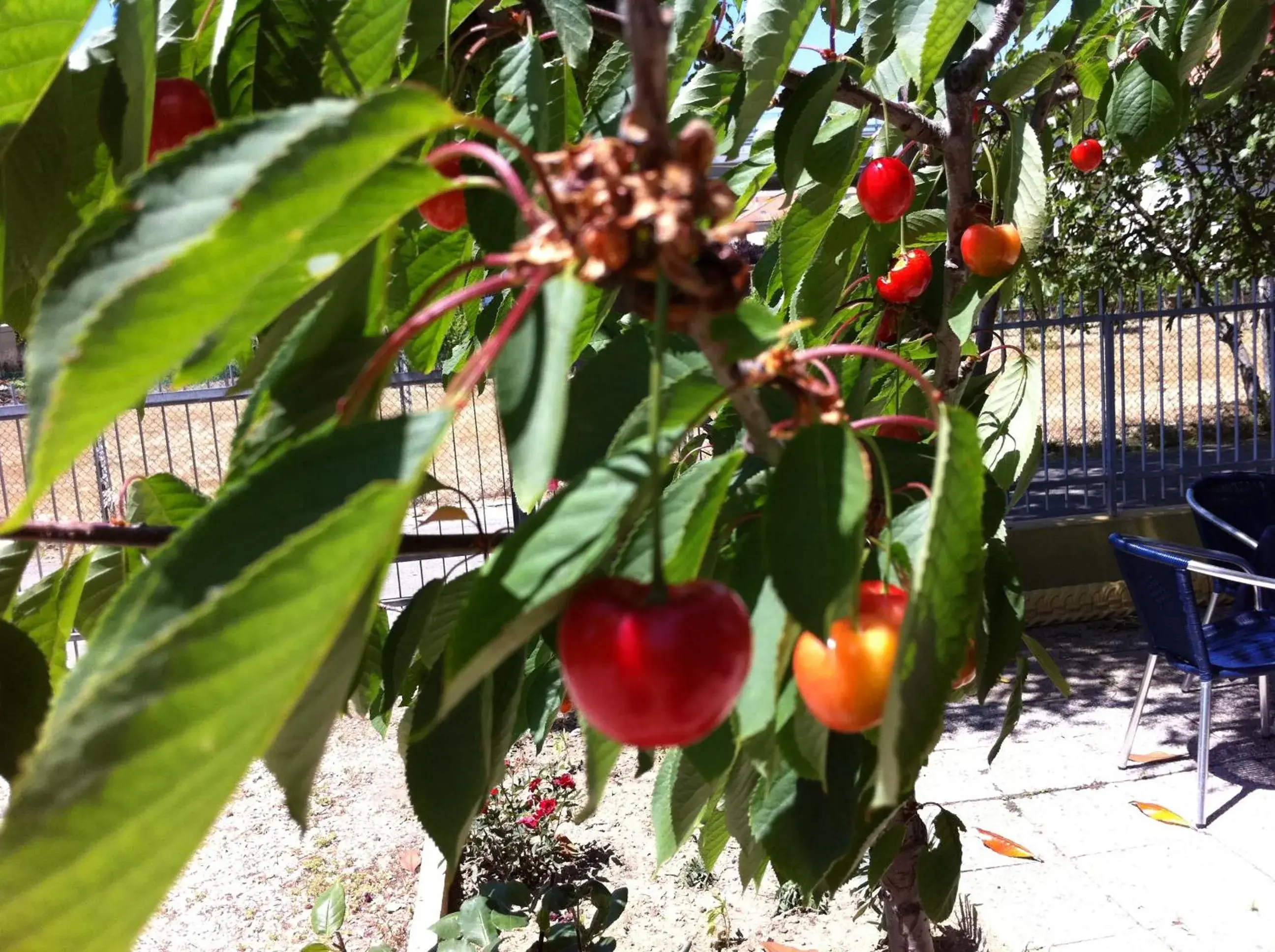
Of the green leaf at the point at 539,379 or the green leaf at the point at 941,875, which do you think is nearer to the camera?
the green leaf at the point at 539,379

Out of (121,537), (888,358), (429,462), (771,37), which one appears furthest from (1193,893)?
(429,462)

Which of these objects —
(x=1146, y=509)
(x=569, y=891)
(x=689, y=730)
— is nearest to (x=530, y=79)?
(x=689, y=730)

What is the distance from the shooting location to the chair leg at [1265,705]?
164 inches

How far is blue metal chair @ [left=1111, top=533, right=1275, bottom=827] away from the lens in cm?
370

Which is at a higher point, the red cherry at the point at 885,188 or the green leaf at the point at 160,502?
the red cherry at the point at 885,188

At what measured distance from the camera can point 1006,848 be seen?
11.6 ft

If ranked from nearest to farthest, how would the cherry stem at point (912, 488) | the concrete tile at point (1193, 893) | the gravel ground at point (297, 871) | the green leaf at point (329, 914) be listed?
the cherry stem at point (912, 488)
the green leaf at point (329, 914)
the concrete tile at point (1193, 893)
the gravel ground at point (297, 871)

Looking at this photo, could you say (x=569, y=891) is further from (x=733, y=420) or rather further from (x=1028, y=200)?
(x=1028, y=200)

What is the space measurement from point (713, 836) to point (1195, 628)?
313cm

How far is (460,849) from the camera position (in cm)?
76

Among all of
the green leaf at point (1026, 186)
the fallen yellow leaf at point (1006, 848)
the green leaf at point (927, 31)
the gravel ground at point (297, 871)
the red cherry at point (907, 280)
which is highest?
the green leaf at point (927, 31)

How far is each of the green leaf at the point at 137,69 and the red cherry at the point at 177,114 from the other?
12 centimetres

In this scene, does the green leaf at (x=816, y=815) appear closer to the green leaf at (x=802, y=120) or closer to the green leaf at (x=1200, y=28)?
the green leaf at (x=802, y=120)

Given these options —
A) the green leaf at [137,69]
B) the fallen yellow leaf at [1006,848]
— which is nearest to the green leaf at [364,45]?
the green leaf at [137,69]
